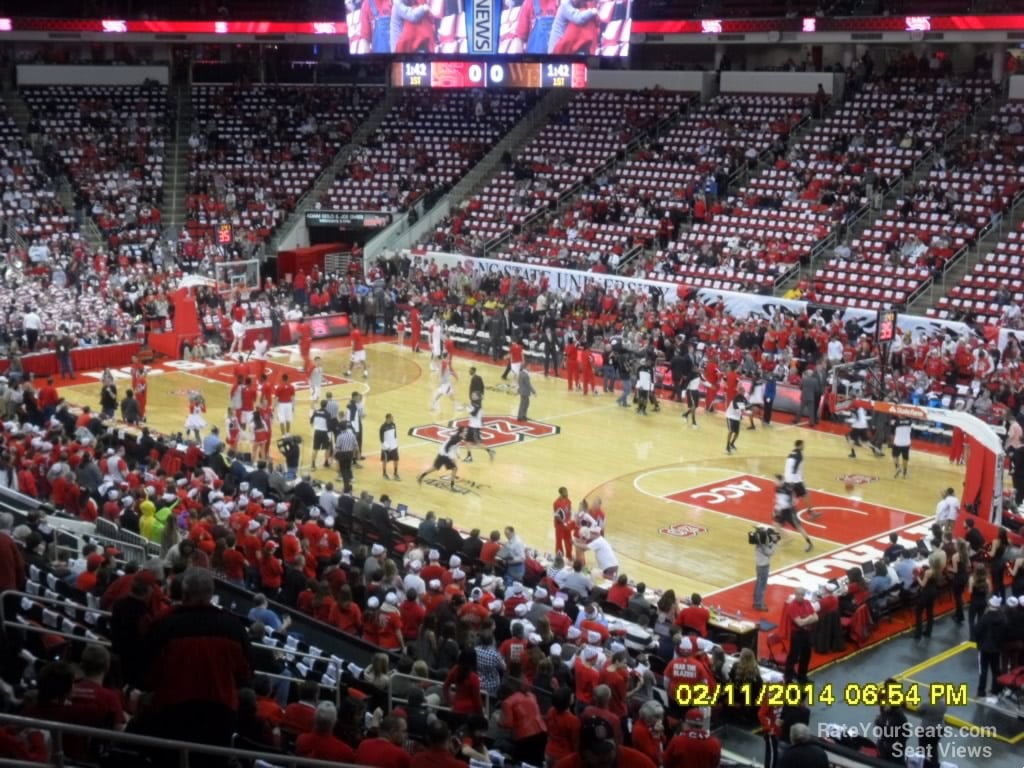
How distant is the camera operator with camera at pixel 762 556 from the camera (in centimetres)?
1805

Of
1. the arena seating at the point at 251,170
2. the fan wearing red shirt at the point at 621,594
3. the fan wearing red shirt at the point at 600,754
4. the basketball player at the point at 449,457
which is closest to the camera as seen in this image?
the fan wearing red shirt at the point at 600,754

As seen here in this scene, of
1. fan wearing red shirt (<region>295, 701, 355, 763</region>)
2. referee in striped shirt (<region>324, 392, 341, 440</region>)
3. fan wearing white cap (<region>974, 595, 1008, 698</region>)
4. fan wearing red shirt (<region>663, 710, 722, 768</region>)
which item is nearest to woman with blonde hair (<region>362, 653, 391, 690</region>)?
fan wearing red shirt (<region>663, 710, 722, 768</region>)

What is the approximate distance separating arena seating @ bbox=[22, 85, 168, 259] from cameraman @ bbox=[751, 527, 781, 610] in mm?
28075

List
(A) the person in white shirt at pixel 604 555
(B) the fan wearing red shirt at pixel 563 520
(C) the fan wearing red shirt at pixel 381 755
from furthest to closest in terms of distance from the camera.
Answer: (B) the fan wearing red shirt at pixel 563 520, (A) the person in white shirt at pixel 604 555, (C) the fan wearing red shirt at pixel 381 755

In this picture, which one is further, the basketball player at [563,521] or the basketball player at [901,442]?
the basketball player at [901,442]

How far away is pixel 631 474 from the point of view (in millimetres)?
25266

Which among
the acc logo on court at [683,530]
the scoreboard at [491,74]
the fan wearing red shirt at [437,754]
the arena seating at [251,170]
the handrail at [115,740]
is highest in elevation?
the scoreboard at [491,74]

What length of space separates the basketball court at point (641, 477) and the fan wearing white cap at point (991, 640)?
3.52 meters

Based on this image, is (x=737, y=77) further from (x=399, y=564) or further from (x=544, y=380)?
(x=399, y=564)

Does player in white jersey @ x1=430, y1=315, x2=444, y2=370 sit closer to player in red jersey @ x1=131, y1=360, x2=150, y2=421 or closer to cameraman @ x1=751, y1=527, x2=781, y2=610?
player in red jersey @ x1=131, y1=360, x2=150, y2=421

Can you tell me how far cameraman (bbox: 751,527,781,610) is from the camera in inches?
711

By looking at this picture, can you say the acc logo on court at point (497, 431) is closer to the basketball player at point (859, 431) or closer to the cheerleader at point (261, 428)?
the cheerleader at point (261, 428)

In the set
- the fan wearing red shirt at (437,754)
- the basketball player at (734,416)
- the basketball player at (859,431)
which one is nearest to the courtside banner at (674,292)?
the basketball player at (859,431)

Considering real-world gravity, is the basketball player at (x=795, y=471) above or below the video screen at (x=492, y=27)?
below
